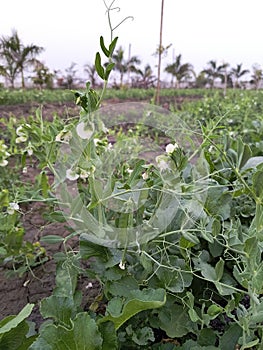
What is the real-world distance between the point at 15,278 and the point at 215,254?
70cm

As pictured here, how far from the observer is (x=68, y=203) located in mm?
789

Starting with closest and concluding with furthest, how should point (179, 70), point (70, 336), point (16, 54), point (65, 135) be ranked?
1. point (70, 336)
2. point (65, 135)
3. point (16, 54)
4. point (179, 70)

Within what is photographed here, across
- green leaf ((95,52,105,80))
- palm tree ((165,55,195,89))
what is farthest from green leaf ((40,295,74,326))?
palm tree ((165,55,195,89))

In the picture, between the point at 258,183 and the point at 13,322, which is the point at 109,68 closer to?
the point at 258,183

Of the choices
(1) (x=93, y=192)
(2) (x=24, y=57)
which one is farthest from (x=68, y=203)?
(2) (x=24, y=57)

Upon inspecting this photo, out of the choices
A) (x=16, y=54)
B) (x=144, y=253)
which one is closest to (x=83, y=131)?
(x=144, y=253)

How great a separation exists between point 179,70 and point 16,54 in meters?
7.96

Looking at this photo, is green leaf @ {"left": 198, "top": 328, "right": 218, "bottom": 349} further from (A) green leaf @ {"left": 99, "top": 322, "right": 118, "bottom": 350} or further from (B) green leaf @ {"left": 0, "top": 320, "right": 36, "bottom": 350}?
(B) green leaf @ {"left": 0, "top": 320, "right": 36, "bottom": 350}

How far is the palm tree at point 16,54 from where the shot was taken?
1197cm

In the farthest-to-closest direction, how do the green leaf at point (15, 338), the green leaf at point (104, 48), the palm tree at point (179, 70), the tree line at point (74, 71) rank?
the palm tree at point (179, 70) → the tree line at point (74, 71) → the green leaf at point (15, 338) → the green leaf at point (104, 48)

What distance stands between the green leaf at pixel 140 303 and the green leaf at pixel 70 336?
0.06 meters

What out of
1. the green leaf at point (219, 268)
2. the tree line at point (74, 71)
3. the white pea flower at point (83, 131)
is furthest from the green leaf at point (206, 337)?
the tree line at point (74, 71)

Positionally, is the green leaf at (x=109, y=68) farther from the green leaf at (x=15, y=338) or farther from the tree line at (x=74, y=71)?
the tree line at (x=74, y=71)

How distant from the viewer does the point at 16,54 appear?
1224cm
